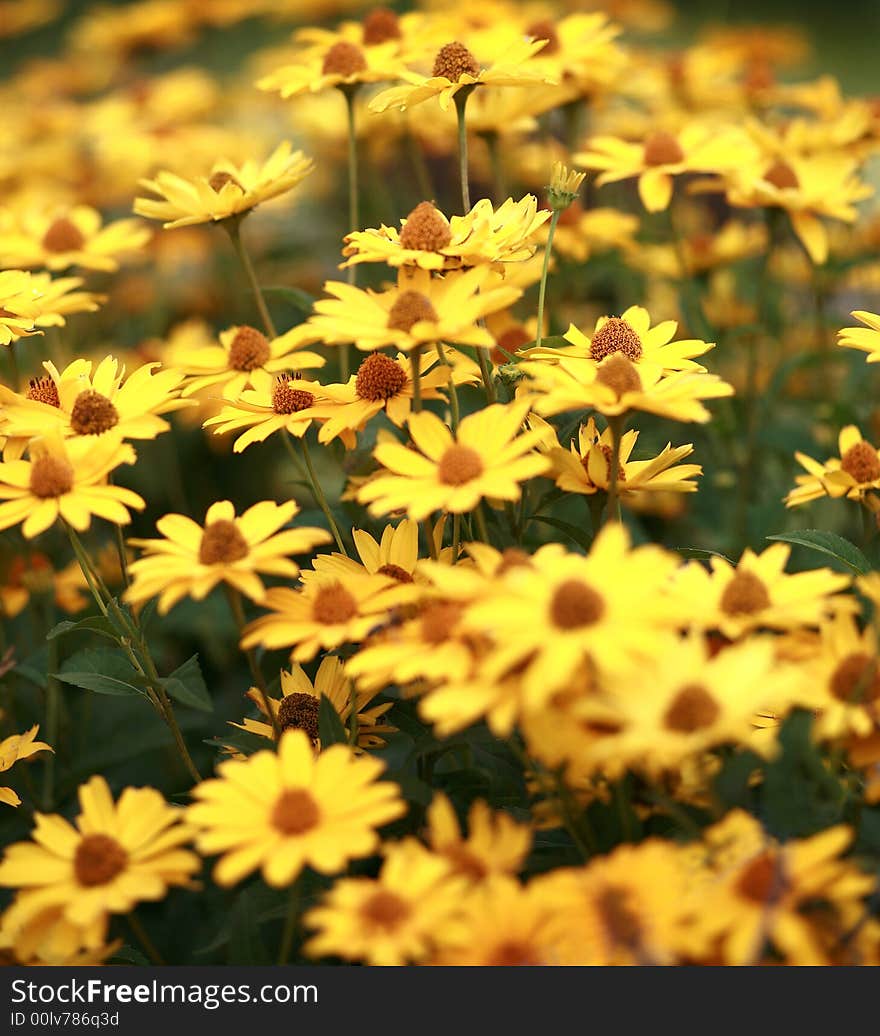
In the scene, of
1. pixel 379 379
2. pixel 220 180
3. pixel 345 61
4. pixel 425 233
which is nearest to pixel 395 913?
pixel 379 379

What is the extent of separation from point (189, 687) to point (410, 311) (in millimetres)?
511

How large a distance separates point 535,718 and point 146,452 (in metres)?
2.11

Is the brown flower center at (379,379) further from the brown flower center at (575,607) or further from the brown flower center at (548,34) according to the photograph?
the brown flower center at (548,34)

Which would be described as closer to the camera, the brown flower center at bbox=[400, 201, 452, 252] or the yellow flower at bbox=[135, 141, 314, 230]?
the brown flower center at bbox=[400, 201, 452, 252]

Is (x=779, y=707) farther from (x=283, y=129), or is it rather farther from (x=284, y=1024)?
(x=283, y=129)

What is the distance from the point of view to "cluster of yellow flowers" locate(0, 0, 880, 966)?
99 centimetres

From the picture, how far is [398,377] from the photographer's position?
142cm

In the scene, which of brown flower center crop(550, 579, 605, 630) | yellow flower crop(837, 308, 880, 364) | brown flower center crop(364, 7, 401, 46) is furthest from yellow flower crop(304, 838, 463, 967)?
brown flower center crop(364, 7, 401, 46)

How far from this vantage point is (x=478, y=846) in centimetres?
107

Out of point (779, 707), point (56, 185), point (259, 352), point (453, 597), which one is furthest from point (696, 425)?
point (56, 185)

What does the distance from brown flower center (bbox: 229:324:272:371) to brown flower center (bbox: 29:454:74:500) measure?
385 mm

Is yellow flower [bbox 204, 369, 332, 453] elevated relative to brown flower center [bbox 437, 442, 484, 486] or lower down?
lower down

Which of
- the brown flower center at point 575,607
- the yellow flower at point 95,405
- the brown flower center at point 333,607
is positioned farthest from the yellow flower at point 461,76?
the brown flower center at point 575,607

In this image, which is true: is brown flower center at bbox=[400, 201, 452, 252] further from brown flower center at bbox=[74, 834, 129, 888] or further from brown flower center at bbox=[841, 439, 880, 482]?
brown flower center at bbox=[74, 834, 129, 888]
